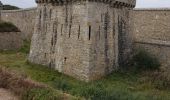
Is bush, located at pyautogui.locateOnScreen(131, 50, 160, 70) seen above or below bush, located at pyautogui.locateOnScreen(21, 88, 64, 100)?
below

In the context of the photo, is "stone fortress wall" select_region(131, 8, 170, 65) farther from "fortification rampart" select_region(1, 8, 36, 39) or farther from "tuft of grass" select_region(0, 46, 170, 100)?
"fortification rampart" select_region(1, 8, 36, 39)

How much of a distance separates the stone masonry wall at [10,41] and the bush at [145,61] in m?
13.3

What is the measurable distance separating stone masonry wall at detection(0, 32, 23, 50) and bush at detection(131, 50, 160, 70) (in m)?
13.3

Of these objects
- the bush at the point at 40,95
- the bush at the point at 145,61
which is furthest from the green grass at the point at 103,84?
the bush at the point at 40,95

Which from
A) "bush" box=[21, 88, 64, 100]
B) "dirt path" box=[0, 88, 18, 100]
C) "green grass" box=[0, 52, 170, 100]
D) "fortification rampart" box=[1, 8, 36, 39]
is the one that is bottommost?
"green grass" box=[0, 52, 170, 100]

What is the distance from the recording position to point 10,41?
38.0 meters

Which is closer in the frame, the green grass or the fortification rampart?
the green grass

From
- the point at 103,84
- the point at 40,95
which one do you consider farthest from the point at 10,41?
the point at 40,95

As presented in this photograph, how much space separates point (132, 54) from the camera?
1143 inches

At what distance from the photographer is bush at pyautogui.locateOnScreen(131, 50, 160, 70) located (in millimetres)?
27641

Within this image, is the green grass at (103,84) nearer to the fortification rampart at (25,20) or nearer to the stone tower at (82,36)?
the stone tower at (82,36)

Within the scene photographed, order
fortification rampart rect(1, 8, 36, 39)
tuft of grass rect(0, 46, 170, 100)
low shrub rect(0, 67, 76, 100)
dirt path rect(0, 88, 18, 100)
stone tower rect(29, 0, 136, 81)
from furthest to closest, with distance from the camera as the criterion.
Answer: fortification rampart rect(1, 8, 36, 39), stone tower rect(29, 0, 136, 81), tuft of grass rect(0, 46, 170, 100), dirt path rect(0, 88, 18, 100), low shrub rect(0, 67, 76, 100)

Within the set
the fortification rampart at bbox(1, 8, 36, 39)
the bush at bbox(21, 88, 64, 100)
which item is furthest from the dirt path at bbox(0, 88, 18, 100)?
the fortification rampart at bbox(1, 8, 36, 39)

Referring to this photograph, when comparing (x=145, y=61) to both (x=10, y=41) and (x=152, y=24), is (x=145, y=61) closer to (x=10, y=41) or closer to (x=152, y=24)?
(x=152, y=24)
